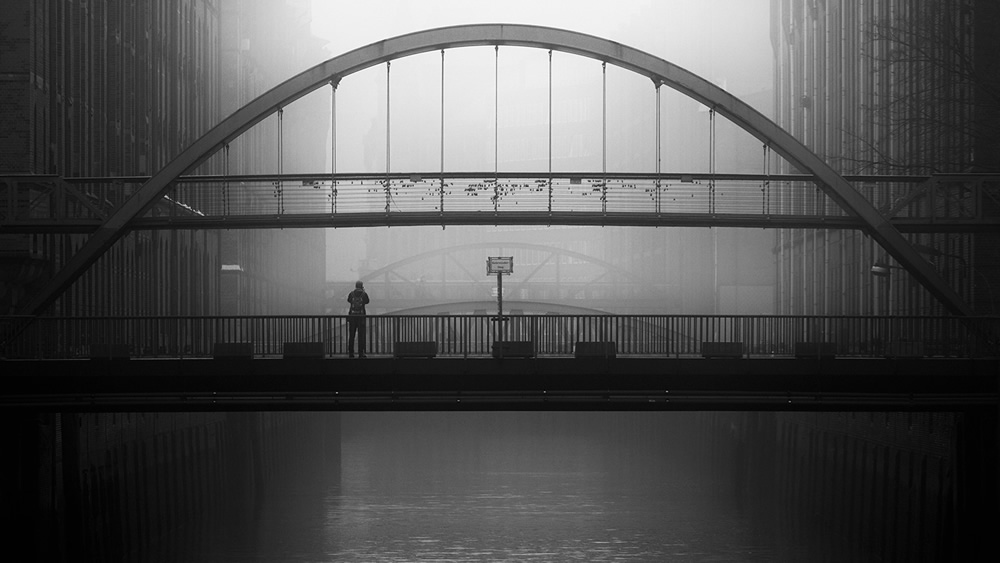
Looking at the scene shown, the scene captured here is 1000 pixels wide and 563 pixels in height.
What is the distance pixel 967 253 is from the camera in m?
47.2

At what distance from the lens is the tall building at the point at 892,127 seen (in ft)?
148

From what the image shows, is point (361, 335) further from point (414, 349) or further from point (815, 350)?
point (815, 350)

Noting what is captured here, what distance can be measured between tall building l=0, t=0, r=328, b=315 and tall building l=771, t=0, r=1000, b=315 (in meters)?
21.8

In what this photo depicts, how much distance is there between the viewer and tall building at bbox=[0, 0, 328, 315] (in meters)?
44.5

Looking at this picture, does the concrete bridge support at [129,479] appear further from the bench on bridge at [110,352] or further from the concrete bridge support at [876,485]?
the concrete bridge support at [876,485]

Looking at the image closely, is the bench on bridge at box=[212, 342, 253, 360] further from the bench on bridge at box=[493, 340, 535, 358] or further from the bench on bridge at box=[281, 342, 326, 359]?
the bench on bridge at box=[493, 340, 535, 358]

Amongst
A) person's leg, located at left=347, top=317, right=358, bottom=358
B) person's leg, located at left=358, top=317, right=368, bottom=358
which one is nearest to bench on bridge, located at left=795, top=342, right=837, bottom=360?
person's leg, located at left=358, top=317, right=368, bottom=358

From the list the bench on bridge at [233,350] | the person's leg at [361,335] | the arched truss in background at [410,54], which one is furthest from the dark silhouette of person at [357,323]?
the arched truss in background at [410,54]

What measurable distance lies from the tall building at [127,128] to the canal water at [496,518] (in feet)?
30.9

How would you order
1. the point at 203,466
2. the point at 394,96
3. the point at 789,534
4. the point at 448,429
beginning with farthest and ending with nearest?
1. the point at 394,96
2. the point at 448,429
3. the point at 203,466
4. the point at 789,534

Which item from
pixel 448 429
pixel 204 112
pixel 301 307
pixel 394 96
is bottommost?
pixel 448 429

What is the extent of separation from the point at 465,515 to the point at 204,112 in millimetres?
35130

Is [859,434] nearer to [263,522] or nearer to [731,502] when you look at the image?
[731,502]

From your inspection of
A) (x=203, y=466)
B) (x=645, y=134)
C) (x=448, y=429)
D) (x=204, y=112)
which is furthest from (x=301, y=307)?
(x=203, y=466)
